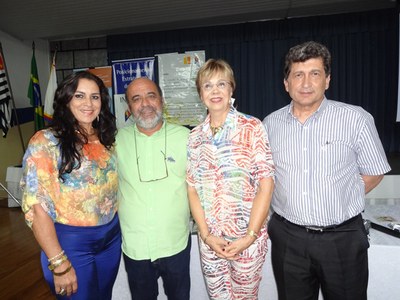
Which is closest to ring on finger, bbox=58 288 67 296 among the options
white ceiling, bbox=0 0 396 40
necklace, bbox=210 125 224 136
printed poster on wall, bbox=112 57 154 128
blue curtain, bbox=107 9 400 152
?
necklace, bbox=210 125 224 136

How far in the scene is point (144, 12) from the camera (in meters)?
4.48

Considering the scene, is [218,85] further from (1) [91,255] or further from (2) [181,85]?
(2) [181,85]

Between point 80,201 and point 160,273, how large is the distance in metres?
0.54

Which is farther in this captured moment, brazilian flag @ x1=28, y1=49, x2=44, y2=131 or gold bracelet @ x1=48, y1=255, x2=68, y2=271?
brazilian flag @ x1=28, y1=49, x2=44, y2=131

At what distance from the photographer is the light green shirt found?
1373mm

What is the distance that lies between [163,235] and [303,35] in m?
4.43

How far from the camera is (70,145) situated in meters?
1.22

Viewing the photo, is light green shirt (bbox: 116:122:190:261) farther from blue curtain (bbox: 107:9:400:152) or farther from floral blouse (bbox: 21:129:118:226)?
blue curtain (bbox: 107:9:400:152)

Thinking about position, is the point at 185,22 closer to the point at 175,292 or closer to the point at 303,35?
the point at 303,35

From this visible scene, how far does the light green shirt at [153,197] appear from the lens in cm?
137

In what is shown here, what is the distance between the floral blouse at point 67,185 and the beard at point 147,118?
0.76 feet

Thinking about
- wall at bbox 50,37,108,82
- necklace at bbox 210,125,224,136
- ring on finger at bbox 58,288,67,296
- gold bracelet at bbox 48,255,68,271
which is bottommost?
ring on finger at bbox 58,288,67,296

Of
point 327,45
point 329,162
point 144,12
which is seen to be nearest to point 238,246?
point 329,162

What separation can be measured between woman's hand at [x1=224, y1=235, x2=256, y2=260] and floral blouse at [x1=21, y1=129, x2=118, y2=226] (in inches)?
21.8
